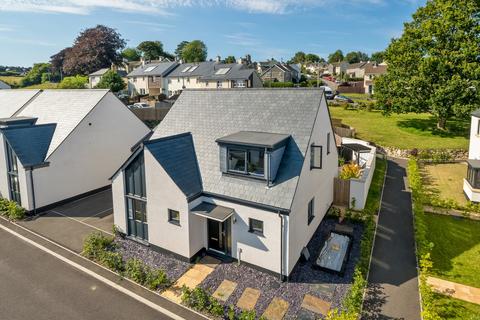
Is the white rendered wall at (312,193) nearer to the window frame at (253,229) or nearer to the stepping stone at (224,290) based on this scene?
the window frame at (253,229)

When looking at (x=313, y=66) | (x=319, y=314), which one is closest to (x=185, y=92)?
(x=319, y=314)

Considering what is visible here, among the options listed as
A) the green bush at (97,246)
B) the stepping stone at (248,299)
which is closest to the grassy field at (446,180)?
the stepping stone at (248,299)

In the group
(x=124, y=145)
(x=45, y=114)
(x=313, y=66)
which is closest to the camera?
(x=45, y=114)

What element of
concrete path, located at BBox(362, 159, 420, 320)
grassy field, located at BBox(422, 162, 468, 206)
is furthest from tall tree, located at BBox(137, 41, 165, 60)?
concrete path, located at BBox(362, 159, 420, 320)

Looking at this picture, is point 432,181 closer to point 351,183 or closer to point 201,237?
point 351,183

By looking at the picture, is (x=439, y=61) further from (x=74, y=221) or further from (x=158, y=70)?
(x=158, y=70)

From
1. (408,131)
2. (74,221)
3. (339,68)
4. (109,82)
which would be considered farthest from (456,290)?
(339,68)

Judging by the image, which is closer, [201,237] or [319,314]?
[319,314]
